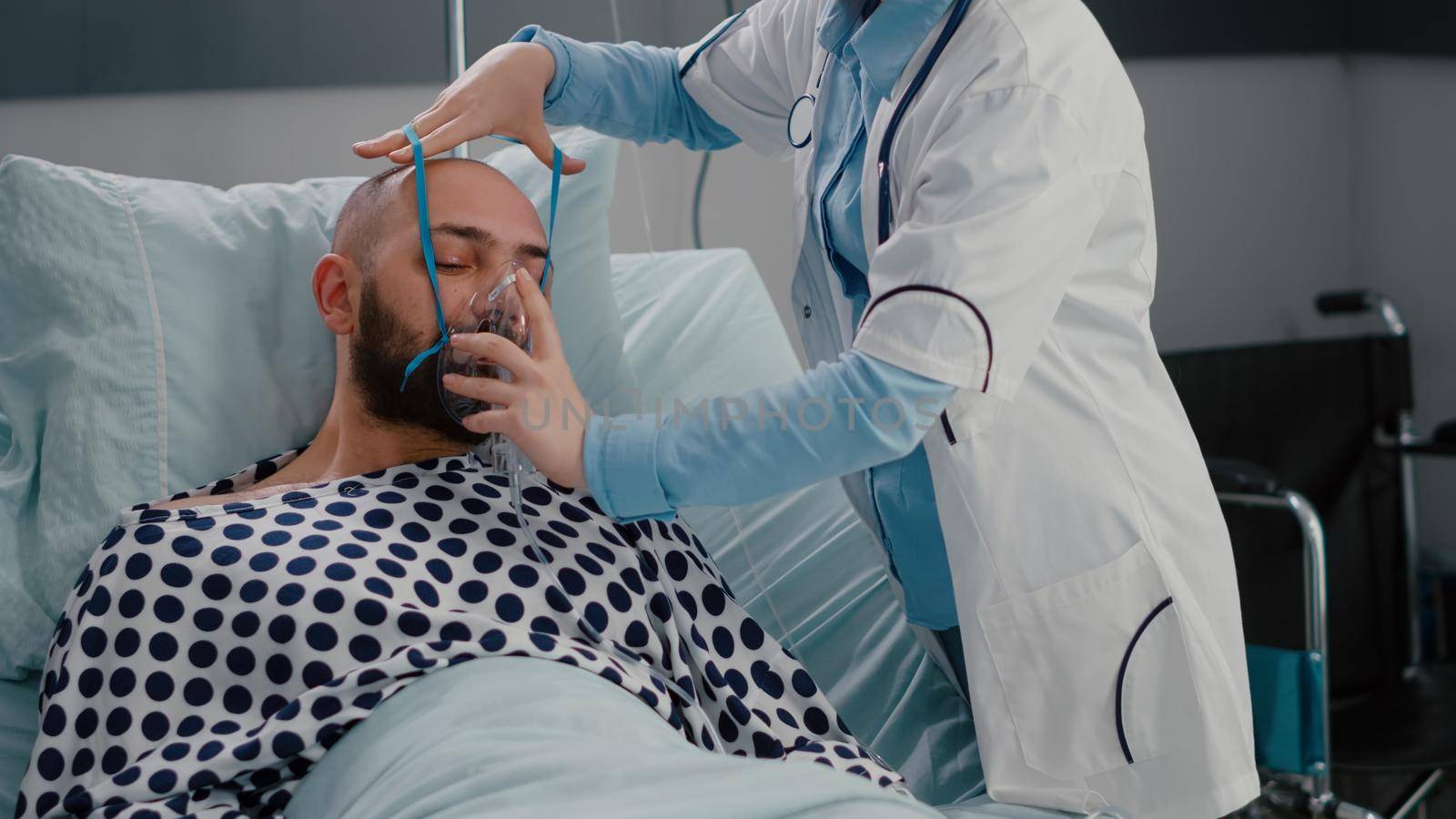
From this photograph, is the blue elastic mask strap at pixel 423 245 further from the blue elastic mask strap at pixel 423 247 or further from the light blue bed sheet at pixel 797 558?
the light blue bed sheet at pixel 797 558

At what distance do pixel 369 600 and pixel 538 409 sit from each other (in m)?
0.27

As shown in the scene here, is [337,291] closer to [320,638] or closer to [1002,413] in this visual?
[320,638]

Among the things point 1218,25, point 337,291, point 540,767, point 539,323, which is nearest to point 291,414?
point 337,291

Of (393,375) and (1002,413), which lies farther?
(393,375)

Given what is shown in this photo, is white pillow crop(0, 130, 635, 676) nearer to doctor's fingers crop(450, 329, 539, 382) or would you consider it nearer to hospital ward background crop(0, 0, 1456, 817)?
hospital ward background crop(0, 0, 1456, 817)

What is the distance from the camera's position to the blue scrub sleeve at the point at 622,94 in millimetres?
1541

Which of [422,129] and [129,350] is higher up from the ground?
[422,129]

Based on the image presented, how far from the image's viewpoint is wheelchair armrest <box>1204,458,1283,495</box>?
210 centimetres

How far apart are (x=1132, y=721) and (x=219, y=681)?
898 millimetres

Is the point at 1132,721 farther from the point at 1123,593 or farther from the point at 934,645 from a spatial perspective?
the point at 934,645

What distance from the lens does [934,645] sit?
147 cm

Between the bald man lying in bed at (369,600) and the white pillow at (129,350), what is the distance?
0.26ft

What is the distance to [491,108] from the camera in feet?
4.70

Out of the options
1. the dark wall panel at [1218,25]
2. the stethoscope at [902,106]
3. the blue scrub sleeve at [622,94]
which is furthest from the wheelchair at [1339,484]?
the stethoscope at [902,106]
